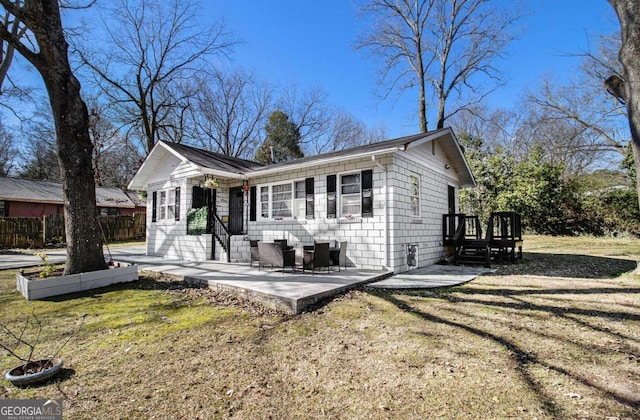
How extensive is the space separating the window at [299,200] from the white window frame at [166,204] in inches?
217

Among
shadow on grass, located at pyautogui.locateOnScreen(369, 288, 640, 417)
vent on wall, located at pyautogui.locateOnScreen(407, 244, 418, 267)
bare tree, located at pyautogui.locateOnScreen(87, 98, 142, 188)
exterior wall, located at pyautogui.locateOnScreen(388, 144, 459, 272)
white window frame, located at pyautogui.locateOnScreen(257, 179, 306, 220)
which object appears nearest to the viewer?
shadow on grass, located at pyautogui.locateOnScreen(369, 288, 640, 417)

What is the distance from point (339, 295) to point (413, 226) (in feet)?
12.9

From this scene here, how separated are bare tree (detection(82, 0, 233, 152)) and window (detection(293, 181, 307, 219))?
14.6 m

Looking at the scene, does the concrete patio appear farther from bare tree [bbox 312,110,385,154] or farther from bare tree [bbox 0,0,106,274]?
bare tree [bbox 312,110,385,154]

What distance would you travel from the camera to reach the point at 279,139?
84.3ft

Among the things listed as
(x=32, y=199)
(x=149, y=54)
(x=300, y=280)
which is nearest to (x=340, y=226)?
(x=300, y=280)

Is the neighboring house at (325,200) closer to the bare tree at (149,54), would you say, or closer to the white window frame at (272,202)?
the white window frame at (272,202)

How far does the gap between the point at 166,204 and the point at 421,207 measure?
9826 millimetres

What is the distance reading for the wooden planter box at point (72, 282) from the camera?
19.0 ft

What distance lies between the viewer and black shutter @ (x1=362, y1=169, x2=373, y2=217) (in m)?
8.04

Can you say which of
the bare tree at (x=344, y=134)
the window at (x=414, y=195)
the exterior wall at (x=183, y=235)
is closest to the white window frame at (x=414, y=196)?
the window at (x=414, y=195)

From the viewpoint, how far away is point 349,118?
3047 cm

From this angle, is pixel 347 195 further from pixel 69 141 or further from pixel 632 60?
pixel 69 141

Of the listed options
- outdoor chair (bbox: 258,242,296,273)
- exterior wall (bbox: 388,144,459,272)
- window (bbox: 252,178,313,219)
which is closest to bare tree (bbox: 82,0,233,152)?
window (bbox: 252,178,313,219)
